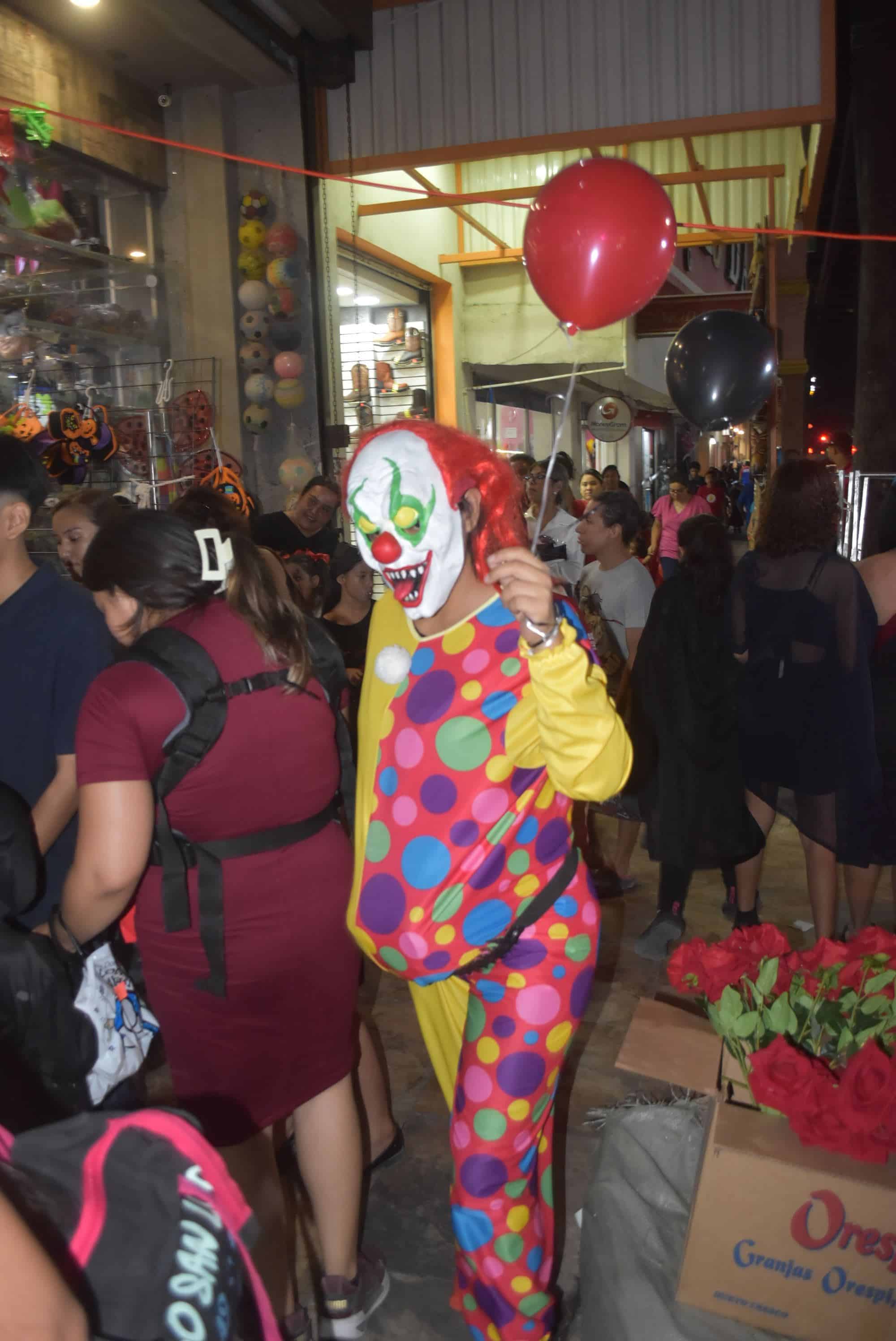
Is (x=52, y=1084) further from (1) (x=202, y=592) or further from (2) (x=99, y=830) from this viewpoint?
(1) (x=202, y=592)

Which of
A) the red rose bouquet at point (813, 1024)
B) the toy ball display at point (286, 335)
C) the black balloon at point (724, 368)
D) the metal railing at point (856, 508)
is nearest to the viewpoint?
the red rose bouquet at point (813, 1024)

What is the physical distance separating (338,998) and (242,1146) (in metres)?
0.28

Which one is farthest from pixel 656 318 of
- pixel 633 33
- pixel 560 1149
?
pixel 560 1149

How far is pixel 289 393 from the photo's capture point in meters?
7.03

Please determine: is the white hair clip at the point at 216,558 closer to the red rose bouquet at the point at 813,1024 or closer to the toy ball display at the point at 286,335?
the red rose bouquet at the point at 813,1024

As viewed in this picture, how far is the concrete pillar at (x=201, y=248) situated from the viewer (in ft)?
22.6

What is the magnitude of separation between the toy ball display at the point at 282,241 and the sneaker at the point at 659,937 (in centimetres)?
542

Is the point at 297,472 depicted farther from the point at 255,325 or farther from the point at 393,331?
the point at 393,331

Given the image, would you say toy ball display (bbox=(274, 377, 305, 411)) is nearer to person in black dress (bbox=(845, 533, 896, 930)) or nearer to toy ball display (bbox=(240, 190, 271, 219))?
toy ball display (bbox=(240, 190, 271, 219))

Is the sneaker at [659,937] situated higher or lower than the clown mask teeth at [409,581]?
lower

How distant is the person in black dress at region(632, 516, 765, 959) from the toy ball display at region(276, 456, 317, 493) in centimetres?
411

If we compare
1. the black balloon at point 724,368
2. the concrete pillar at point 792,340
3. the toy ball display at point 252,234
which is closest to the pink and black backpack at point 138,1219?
the black balloon at point 724,368

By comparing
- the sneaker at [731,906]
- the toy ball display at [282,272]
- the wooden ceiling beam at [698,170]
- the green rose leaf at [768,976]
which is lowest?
the sneaker at [731,906]

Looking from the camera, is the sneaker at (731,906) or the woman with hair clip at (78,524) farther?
the sneaker at (731,906)
